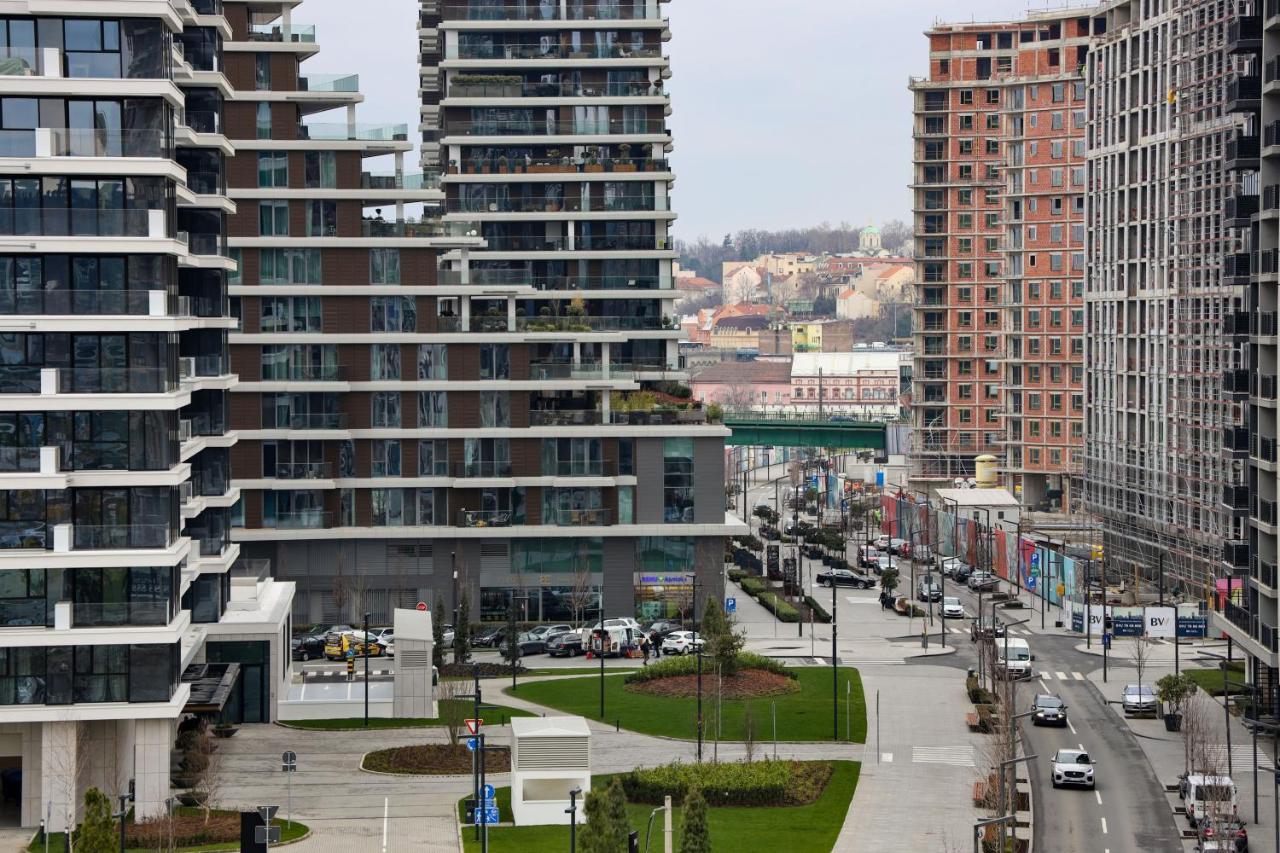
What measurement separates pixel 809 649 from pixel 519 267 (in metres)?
29.1

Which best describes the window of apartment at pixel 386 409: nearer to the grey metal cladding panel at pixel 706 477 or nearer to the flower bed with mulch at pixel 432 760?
the grey metal cladding panel at pixel 706 477

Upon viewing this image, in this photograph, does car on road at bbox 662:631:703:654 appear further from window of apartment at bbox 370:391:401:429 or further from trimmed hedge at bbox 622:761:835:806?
trimmed hedge at bbox 622:761:835:806

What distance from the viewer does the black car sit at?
88.2 m

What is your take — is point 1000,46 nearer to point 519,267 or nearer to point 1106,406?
point 1106,406

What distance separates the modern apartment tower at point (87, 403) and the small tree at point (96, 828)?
535 centimetres

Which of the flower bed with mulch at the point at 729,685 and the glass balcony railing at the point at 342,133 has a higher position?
the glass balcony railing at the point at 342,133

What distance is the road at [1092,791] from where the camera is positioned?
56312mm

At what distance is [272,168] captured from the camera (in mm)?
90625

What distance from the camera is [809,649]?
90500 millimetres

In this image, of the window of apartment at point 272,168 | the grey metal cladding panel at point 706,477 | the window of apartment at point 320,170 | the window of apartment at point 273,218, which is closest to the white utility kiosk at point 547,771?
the grey metal cladding panel at point 706,477

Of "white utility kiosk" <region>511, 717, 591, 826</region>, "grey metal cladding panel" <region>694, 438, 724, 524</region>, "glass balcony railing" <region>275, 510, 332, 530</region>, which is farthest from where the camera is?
"grey metal cladding panel" <region>694, 438, 724, 524</region>

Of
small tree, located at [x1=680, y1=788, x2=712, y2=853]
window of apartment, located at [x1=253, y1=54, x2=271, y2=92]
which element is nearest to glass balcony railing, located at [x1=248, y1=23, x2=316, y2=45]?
window of apartment, located at [x1=253, y1=54, x2=271, y2=92]

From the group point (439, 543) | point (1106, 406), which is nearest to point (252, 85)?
point (439, 543)

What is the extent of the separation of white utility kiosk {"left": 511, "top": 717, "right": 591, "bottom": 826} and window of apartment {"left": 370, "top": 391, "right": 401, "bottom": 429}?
124ft
